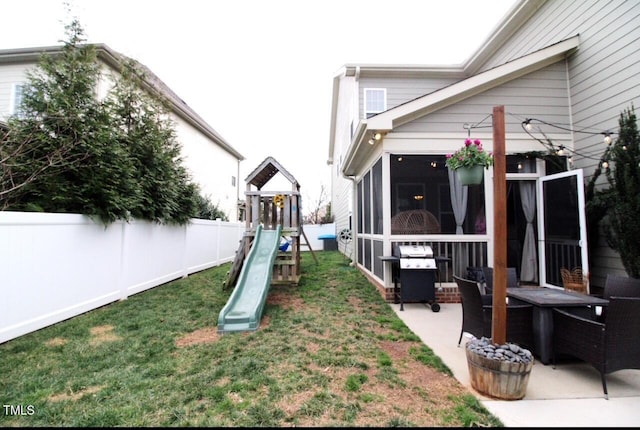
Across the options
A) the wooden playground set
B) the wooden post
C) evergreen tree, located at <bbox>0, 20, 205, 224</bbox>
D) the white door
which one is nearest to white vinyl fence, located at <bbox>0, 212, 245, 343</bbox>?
evergreen tree, located at <bbox>0, 20, 205, 224</bbox>

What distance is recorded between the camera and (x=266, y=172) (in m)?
7.81

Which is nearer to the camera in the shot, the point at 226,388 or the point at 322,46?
the point at 226,388

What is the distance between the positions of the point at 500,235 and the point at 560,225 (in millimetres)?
3628

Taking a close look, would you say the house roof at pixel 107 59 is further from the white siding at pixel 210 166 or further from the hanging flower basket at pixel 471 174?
the hanging flower basket at pixel 471 174

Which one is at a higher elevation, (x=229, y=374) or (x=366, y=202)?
(x=366, y=202)

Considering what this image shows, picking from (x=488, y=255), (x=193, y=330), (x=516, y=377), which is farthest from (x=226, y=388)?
(x=488, y=255)

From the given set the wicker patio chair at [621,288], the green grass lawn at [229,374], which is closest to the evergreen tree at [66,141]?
the green grass lawn at [229,374]

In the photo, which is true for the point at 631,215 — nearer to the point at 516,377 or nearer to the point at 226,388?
the point at 516,377

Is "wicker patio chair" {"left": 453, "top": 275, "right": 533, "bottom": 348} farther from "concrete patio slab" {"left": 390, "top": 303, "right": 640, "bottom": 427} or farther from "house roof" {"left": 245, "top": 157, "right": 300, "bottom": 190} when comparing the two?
"house roof" {"left": 245, "top": 157, "right": 300, "bottom": 190}

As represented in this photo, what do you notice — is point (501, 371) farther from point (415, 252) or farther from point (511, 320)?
point (415, 252)

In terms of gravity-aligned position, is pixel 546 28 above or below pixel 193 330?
above

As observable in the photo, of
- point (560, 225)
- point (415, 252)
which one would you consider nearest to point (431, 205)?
point (415, 252)

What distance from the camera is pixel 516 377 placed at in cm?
235

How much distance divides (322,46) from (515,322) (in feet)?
44.3
